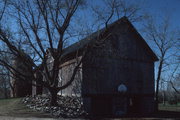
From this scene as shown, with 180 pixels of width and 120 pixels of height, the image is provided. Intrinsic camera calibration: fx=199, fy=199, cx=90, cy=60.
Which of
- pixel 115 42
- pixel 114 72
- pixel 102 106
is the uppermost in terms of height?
pixel 115 42

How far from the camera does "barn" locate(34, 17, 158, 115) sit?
52.8 feet

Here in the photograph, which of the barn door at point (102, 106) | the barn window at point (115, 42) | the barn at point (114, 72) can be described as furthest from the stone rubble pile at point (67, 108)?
the barn window at point (115, 42)

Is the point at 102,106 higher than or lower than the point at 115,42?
lower

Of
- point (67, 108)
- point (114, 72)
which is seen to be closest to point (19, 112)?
point (67, 108)

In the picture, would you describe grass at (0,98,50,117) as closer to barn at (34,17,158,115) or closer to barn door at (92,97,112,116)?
barn at (34,17,158,115)

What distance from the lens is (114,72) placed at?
1761 centimetres

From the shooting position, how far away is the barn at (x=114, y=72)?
16094mm

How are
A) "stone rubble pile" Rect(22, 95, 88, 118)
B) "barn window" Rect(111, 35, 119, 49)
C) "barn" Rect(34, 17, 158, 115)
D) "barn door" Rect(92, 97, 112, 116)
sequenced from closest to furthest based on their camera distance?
"stone rubble pile" Rect(22, 95, 88, 118), "barn" Rect(34, 17, 158, 115), "barn window" Rect(111, 35, 119, 49), "barn door" Rect(92, 97, 112, 116)

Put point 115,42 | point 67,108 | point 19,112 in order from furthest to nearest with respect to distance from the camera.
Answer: point 115,42, point 67,108, point 19,112

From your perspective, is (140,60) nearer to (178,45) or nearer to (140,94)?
(140,94)

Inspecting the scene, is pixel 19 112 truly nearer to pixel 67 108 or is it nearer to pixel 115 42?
pixel 67 108

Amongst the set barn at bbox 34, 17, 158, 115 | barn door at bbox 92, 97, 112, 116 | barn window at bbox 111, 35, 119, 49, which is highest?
barn window at bbox 111, 35, 119, 49

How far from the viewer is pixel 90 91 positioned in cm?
1609

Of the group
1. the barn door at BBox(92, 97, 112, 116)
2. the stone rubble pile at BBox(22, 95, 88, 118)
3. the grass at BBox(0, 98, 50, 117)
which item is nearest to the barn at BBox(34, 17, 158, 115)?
the barn door at BBox(92, 97, 112, 116)
